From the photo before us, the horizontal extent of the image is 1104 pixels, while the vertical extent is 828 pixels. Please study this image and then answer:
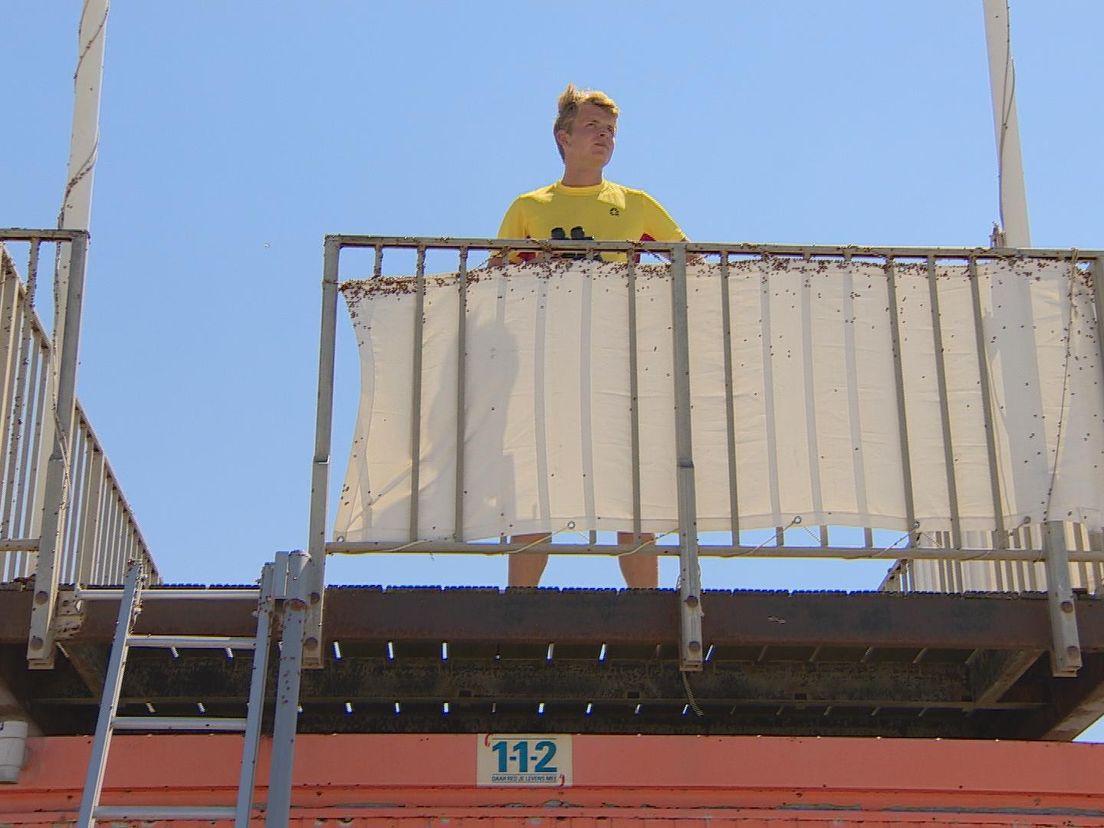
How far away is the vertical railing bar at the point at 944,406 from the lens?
6.51 m

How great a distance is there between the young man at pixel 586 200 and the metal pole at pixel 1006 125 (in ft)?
6.28

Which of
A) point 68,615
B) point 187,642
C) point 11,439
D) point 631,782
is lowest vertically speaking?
point 631,782

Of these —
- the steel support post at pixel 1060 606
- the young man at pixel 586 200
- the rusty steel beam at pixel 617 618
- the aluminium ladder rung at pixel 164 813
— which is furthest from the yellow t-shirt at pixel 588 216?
the aluminium ladder rung at pixel 164 813

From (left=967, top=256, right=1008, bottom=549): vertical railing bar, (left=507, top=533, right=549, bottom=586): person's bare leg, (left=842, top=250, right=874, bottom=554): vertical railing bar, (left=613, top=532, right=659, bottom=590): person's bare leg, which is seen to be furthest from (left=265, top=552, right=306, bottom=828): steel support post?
Result: (left=967, top=256, right=1008, bottom=549): vertical railing bar

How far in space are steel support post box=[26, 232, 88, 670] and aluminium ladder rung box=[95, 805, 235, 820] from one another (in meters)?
0.68

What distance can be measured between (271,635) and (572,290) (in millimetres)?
1786

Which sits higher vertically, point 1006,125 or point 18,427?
point 1006,125

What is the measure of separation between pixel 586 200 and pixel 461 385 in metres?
2.05

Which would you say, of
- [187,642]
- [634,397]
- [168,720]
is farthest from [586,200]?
[168,720]

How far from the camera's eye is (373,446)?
6.51 m

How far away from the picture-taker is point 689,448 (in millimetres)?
6465

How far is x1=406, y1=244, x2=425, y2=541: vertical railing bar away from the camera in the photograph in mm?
6418

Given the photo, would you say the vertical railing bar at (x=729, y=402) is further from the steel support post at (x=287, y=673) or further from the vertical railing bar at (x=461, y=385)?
the steel support post at (x=287, y=673)

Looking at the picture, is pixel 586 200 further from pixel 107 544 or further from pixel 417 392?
pixel 107 544
